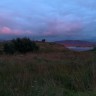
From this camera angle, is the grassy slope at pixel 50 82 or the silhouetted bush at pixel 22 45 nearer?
the grassy slope at pixel 50 82

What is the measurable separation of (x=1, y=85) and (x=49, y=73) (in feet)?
10.9

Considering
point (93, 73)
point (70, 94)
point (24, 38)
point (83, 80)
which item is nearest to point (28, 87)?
point (70, 94)

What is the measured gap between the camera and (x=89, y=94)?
31.1 ft

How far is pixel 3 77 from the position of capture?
10289 millimetres

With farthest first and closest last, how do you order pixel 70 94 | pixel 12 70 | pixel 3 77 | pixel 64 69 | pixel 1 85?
pixel 64 69, pixel 12 70, pixel 3 77, pixel 70 94, pixel 1 85

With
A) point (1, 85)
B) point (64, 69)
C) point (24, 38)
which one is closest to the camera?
point (1, 85)

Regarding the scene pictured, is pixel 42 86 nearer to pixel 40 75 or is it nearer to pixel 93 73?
pixel 40 75

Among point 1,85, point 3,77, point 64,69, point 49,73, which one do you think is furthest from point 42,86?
point 64,69

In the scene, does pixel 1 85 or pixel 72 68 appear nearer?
pixel 1 85

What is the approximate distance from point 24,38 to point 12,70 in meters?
38.0

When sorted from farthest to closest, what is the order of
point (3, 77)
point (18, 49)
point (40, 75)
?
point (18, 49) < point (40, 75) < point (3, 77)

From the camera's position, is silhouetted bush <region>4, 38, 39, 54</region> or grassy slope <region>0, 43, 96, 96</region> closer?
grassy slope <region>0, 43, 96, 96</region>

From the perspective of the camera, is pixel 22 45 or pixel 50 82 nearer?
pixel 50 82

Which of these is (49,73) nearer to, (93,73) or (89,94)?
(93,73)
